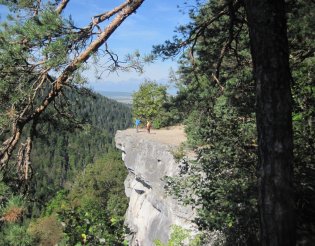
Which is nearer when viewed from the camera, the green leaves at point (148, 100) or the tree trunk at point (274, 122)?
the tree trunk at point (274, 122)

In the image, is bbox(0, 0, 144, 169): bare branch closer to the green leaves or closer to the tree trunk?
the tree trunk

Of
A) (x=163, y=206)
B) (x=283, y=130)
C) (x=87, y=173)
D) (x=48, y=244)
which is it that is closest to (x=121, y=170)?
(x=87, y=173)

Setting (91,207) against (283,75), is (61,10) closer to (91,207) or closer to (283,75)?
(91,207)

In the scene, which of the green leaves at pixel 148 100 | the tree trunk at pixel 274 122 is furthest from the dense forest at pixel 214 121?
the green leaves at pixel 148 100

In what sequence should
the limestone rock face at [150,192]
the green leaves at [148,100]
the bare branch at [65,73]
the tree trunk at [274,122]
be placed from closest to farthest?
1. the tree trunk at [274,122]
2. the bare branch at [65,73]
3. the limestone rock face at [150,192]
4. the green leaves at [148,100]

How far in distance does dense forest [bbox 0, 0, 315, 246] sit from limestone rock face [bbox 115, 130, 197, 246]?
805cm

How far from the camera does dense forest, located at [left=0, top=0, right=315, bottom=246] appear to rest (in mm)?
2469

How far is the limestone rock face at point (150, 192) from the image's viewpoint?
51.8 ft

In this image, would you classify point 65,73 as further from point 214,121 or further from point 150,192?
point 150,192

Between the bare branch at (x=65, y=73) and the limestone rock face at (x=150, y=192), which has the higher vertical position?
the bare branch at (x=65, y=73)

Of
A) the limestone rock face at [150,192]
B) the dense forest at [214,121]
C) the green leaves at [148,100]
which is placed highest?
the green leaves at [148,100]

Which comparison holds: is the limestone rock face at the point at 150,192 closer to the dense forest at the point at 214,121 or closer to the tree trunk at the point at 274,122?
the dense forest at the point at 214,121

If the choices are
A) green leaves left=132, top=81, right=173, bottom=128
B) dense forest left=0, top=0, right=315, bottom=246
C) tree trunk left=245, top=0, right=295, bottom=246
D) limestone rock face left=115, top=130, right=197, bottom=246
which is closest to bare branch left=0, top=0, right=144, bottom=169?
dense forest left=0, top=0, right=315, bottom=246

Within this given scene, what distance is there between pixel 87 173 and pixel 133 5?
35.5 metres
